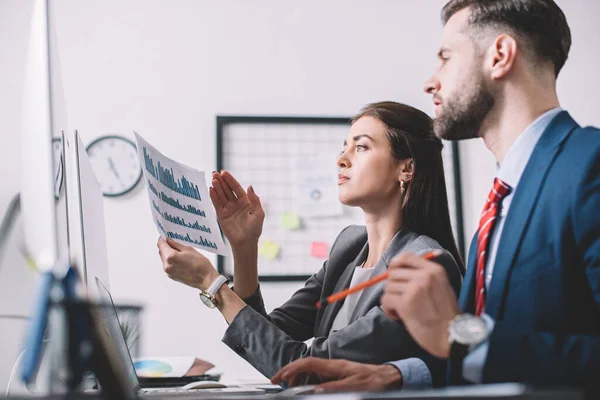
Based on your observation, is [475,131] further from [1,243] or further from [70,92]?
[70,92]

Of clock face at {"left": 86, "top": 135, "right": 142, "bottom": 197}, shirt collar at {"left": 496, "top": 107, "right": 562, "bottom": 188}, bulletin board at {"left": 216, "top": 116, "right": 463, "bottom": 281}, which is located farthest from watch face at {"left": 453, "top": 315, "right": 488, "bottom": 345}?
clock face at {"left": 86, "top": 135, "right": 142, "bottom": 197}

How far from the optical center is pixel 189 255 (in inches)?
59.0

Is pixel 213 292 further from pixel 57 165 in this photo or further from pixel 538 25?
pixel 538 25

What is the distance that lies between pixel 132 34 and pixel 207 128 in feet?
1.93

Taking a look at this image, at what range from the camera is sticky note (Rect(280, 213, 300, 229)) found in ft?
10.0

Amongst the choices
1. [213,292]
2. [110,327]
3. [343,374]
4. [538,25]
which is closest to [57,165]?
[110,327]

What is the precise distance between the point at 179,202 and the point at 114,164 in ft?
5.72

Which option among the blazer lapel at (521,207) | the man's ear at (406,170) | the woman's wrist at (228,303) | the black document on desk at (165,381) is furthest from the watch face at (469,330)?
the black document on desk at (165,381)

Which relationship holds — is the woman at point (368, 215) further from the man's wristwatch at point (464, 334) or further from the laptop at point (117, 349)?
the man's wristwatch at point (464, 334)

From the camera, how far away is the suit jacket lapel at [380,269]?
153 cm

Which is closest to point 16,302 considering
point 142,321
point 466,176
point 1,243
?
point 1,243

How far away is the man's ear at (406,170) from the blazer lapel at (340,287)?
217 mm

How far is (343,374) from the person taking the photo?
3.96ft

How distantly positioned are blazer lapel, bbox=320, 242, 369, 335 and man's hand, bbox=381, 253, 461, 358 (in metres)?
0.78
